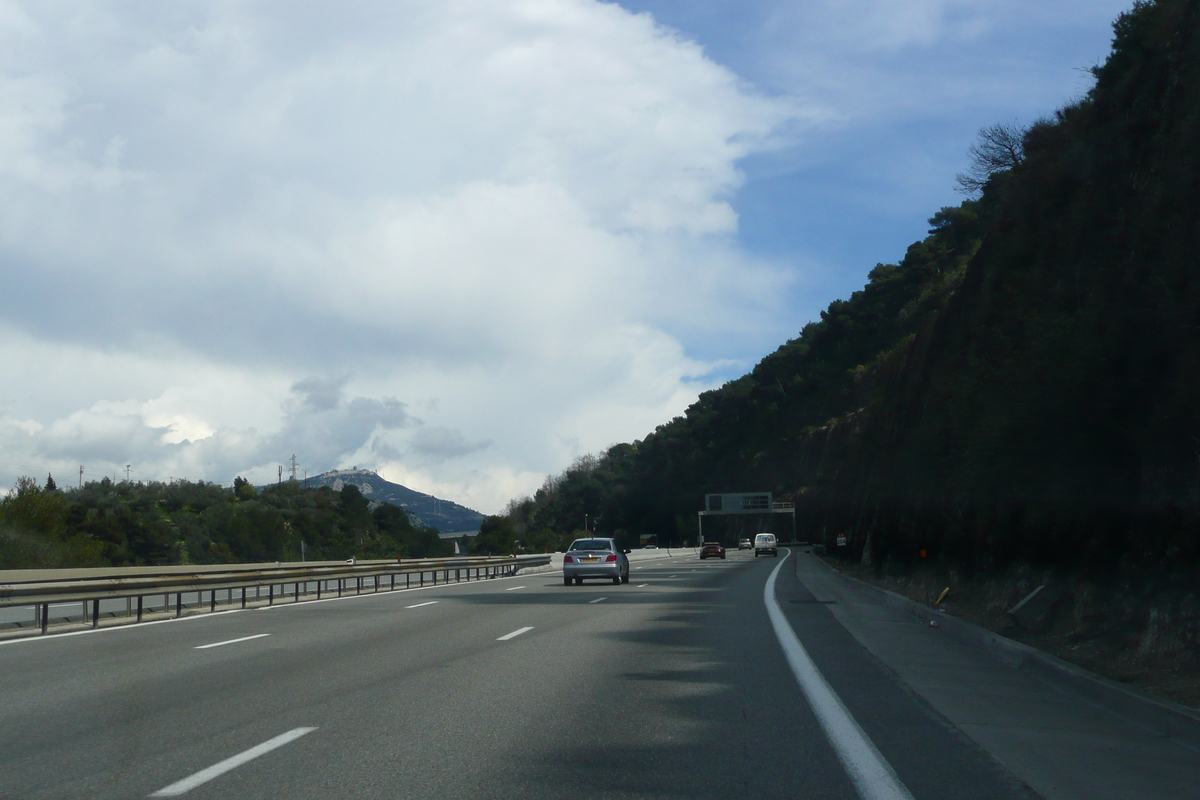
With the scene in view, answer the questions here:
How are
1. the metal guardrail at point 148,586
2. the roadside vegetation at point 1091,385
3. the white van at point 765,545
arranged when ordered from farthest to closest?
the white van at point 765,545 → the metal guardrail at point 148,586 → the roadside vegetation at point 1091,385

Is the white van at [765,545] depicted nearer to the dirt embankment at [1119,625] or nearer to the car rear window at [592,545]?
the car rear window at [592,545]

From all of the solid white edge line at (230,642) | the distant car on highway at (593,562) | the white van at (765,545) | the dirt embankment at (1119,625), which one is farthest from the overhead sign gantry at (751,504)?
the solid white edge line at (230,642)

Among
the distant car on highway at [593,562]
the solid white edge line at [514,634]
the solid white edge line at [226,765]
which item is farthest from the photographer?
the distant car on highway at [593,562]

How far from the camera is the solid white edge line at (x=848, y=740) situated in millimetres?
6258

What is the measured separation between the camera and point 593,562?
33.4 metres

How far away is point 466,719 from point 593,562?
82.2 feet

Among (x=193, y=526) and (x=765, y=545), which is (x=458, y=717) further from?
(x=193, y=526)

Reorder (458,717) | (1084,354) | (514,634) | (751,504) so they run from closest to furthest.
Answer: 1. (458,717)
2. (1084,354)
3. (514,634)
4. (751,504)

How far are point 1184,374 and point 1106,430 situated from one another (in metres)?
2.50

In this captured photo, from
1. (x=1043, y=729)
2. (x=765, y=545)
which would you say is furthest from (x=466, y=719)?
(x=765, y=545)

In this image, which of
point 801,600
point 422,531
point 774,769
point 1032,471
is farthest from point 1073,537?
point 422,531

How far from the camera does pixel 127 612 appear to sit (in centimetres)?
2031

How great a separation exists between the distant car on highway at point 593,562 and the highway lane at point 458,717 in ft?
54.5

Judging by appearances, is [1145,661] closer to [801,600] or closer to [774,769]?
[774,769]
